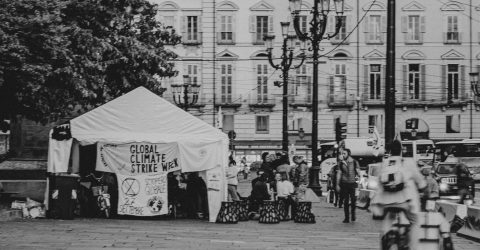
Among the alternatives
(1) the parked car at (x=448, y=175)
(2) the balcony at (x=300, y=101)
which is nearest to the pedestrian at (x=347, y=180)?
(1) the parked car at (x=448, y=175)

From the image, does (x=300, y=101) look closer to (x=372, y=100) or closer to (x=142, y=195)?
(x=372, y=100)

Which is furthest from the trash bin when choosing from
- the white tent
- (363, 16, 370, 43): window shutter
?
(363, 16, 370, 43): window shutter

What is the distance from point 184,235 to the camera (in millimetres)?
16891

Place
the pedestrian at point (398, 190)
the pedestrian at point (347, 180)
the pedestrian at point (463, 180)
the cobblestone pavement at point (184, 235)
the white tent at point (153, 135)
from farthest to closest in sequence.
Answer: the pedestrian at point (463, 180), the white tent at point (153, 135), the pedestrian at point (347, 180), the cobblestone pavement at point (184, 235), the pedestrian at point (398, 190)

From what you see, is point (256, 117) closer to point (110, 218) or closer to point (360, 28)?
point (360, 28)

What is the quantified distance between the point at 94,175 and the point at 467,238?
1026cm

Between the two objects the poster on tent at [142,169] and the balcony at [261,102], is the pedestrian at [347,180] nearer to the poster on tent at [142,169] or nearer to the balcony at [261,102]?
the poster on tent at [142,169]

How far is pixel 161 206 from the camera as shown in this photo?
21188mm

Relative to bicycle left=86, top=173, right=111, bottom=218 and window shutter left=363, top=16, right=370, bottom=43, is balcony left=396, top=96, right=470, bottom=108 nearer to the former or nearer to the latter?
window shutter left=363, top=16, right=370, bottom=43

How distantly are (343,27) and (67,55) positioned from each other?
37.4 meters

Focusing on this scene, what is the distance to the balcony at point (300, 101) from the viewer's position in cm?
5688

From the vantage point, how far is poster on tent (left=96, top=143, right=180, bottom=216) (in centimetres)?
2108

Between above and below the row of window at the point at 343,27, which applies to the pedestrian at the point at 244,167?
below

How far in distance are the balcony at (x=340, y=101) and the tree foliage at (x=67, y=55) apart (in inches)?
1039
